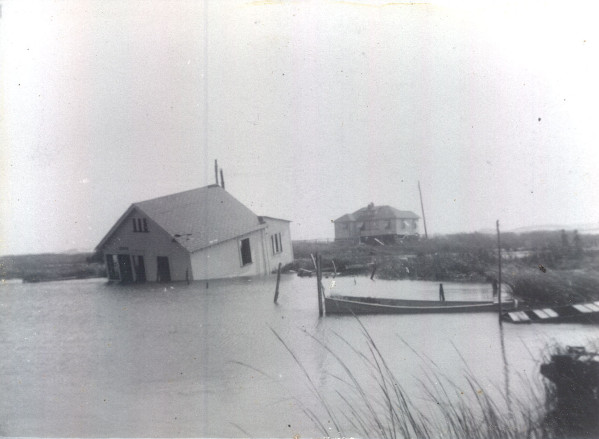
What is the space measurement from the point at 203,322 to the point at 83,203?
95 centimetres

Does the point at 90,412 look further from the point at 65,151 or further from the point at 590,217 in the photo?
the point at 590,217

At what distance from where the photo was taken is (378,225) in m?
2.38

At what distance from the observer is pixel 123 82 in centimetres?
258

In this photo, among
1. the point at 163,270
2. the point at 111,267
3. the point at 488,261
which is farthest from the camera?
the point at 111,267

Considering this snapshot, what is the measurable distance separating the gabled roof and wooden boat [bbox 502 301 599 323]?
1.37m

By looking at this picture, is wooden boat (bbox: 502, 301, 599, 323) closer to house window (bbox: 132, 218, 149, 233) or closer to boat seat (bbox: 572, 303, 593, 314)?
boat seat (bbox: 572, 303, 593, 314)

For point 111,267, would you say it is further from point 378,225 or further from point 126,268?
point 378,225

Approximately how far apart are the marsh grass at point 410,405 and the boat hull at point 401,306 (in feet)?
0.43

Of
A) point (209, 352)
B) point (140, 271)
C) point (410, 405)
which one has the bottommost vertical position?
point (410, 405)

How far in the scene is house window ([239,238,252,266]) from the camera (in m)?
2.42

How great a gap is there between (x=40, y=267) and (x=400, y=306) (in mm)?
2013

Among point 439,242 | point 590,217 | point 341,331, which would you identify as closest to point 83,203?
point 341,331

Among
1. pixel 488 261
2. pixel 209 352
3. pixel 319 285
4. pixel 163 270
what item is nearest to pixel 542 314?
pixel 488 261

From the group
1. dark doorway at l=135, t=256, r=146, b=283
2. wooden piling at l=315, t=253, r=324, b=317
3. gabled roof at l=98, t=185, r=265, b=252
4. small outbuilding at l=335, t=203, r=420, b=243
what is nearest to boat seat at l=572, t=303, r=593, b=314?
small outbuilding at l=335, t=203, r=420, b=243
